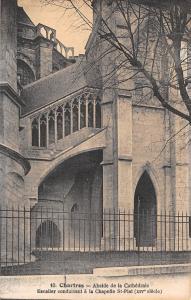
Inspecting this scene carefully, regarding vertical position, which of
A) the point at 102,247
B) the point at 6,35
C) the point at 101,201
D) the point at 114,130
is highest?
the point at 6,35

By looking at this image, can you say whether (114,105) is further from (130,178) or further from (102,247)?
(102,247)

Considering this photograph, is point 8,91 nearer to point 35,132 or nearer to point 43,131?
point 35,132

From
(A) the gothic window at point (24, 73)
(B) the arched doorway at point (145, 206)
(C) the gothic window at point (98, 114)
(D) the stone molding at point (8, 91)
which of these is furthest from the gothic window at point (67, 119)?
(D) the stone molding at point (8, 91)

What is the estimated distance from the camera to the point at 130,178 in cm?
1748

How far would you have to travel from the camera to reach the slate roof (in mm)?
16125

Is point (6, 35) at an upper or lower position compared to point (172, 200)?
upper

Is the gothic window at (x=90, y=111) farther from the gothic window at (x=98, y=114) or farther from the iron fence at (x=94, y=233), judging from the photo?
the iron fence at (x=94, y=233)

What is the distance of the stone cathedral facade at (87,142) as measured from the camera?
15750mm

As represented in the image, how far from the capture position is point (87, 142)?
16516 millimetres

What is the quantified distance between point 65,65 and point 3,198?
Answer: 30.3 feet

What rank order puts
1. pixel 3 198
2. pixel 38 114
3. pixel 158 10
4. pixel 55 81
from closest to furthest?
pixel 158 10 → pixel 3 198 → pixel 38 114 → pixel 55 81

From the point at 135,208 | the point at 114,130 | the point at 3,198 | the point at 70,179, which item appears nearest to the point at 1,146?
the point at 3,198

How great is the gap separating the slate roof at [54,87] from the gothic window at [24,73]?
1.58 metres

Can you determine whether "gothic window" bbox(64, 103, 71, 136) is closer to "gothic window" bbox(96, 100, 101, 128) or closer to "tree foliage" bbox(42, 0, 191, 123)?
"gothic window" bbox(96, 100, 101, 128)
